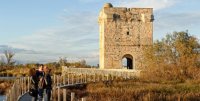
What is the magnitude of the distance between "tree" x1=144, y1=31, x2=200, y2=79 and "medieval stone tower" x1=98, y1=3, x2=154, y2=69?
6.21m

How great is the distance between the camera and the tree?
41.2 m

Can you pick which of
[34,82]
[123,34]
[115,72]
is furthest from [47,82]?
[123,34]

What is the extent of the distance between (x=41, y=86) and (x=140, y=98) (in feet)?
16.5

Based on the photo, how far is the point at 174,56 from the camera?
45.7 m

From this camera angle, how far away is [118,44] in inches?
2136

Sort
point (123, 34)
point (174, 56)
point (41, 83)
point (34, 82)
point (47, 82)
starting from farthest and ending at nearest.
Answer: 1. point (123, 34)
2. point (174, 56)
3. point (41, 83)
4. point (47, 82)
5. point (34, 82)

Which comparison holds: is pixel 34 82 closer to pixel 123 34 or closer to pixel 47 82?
pixel 47 82

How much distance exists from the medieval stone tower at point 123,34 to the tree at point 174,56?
6.21m

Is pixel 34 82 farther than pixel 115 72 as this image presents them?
No

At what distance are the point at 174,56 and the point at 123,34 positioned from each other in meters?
10.1

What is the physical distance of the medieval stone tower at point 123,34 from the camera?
2132 inches

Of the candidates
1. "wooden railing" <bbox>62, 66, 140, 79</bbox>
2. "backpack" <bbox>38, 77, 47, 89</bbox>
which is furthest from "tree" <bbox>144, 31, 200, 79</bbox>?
"backpack" <bbox>38, 77, 47, 89</bbox>

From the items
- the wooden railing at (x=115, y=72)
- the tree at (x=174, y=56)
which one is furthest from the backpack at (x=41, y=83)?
the wooden railing at (x=115, y=72)

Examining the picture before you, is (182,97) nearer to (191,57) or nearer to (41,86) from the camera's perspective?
(41,86)
